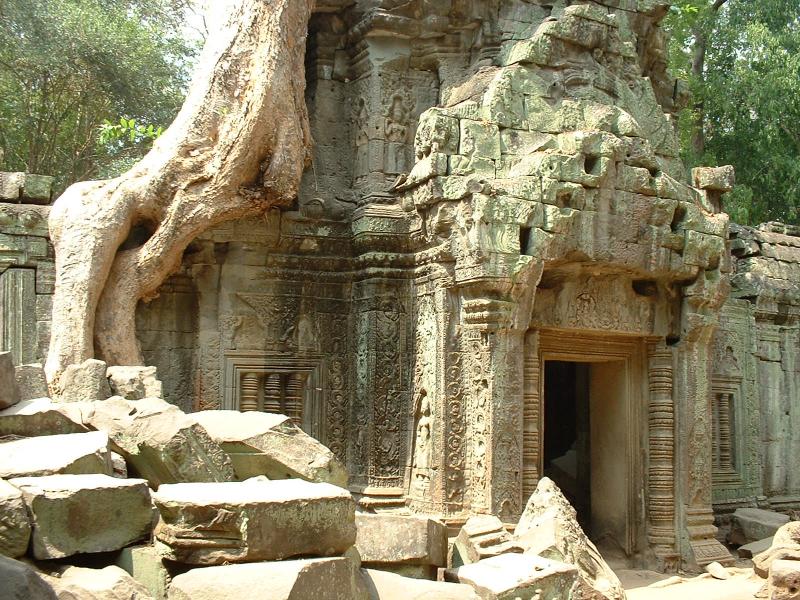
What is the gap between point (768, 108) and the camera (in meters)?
17.5

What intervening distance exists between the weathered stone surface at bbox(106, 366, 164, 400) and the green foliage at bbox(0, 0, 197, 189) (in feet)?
23.3

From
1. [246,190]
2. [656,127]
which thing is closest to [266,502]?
[246,190]

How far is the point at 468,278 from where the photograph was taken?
848 cm

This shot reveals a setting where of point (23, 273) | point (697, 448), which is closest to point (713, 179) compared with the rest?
point (697, 448)

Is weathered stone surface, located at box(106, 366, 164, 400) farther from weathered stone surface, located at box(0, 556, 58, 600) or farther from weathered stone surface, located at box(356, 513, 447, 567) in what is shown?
weathered stone surface, located at box(0, 556, 58, 600)

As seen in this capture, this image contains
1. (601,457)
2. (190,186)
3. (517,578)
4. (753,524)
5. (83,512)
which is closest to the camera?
(83,512)

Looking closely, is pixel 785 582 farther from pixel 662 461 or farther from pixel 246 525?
pixel 246 525

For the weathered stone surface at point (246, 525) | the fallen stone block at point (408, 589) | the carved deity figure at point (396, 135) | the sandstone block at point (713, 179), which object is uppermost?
the carved deity figure at point (396, 135)

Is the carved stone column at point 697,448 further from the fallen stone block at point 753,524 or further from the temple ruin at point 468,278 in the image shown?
the fallen stone block at point 753,524

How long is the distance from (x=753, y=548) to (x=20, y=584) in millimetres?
8270

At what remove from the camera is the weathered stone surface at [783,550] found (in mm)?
7973

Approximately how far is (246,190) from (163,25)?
883 cm

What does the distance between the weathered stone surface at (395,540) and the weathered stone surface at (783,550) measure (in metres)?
3.58

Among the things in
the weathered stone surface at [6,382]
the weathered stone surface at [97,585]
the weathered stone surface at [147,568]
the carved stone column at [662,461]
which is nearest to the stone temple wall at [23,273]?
the weathered stone surface at [6,382]
